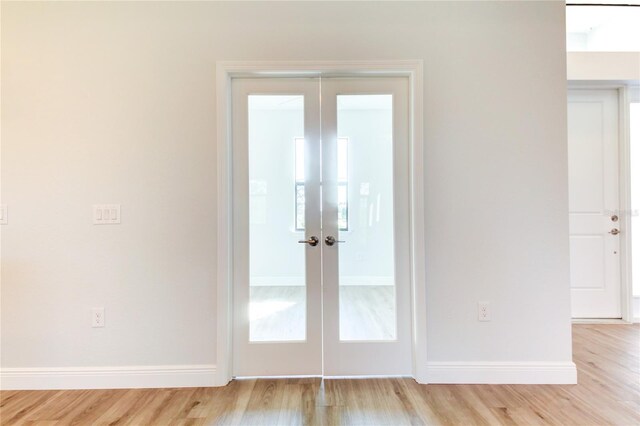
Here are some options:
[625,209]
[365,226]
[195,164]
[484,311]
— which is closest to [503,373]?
[484,311]

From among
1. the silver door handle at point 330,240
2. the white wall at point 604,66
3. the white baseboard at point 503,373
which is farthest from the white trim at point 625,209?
the silver door handle at point 330,240

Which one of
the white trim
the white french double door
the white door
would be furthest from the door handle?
the white trim

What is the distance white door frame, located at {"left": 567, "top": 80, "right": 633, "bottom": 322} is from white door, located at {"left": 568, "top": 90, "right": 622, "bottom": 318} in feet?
0.12

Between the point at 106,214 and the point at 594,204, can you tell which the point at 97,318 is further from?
the point at 594,204

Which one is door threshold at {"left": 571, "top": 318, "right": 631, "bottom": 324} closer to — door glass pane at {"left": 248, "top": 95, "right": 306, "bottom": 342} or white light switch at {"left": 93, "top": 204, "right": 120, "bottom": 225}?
door glass pane at {"left": 248, "top": 95, "right": 306, "bottom": 342}

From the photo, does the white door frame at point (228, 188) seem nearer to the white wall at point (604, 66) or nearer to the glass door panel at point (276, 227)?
the glass door panel at point (276, 227)

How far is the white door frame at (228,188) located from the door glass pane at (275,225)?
0.17 metres

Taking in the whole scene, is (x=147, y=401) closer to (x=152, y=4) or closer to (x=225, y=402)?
(x=225, y=402)

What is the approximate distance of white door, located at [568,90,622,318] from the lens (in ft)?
10.1

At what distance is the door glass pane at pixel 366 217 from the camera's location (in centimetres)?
216

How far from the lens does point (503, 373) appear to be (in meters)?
2.04

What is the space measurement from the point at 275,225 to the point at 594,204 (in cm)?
325

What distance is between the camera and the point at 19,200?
80.5 inches

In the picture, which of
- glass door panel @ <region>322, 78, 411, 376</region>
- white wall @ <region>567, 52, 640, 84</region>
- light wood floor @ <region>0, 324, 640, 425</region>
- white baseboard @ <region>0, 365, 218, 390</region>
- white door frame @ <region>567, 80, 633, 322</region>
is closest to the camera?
light wood floor @ <region>0, 324, 640, 425</region>
